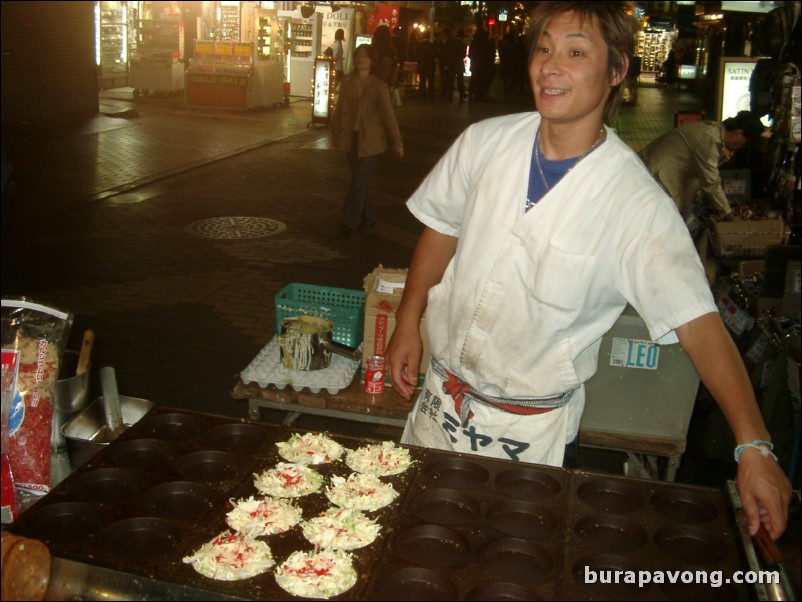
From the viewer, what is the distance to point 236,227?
10875 millimetres

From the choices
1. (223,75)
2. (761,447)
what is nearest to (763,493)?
(761,447)

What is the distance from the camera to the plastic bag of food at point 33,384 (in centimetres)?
249

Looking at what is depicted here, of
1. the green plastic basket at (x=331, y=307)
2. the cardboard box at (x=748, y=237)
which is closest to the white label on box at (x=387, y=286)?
the green plastic basket at (x=331, y=307)

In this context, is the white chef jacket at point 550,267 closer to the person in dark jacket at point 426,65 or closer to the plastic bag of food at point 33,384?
the plastic bag of food at point 33,384

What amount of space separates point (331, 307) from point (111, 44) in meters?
20.8

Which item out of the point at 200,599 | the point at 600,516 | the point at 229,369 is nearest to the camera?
the point at 200,599

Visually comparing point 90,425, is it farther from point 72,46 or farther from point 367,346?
point 72,46

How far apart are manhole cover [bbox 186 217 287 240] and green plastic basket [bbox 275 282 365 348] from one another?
5343 millimetres

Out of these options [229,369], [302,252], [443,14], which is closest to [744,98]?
[302,252]

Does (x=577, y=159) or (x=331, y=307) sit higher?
(x=577, y=159)

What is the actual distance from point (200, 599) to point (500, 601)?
73cm

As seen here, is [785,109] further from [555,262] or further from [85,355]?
[85,355]

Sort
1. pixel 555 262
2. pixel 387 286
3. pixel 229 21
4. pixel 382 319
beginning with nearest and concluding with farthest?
pixel 555 262 < pixel 382 319 < pixel 387 286 < pixel 229 21

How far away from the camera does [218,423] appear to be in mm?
2896
